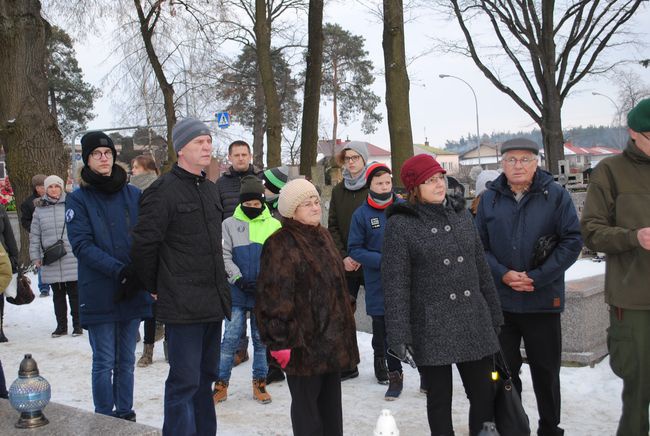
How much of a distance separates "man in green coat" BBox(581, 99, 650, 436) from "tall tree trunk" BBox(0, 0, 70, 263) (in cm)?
992

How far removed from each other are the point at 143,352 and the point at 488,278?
4394 millimetres

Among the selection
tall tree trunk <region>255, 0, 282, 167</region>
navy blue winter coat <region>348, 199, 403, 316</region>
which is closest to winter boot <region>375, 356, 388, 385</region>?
navy blue winter coat <region>348, 199, 403, 316</region>

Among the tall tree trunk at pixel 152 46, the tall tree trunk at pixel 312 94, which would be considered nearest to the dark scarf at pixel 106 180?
the tall tree trunk at pixel 312 94

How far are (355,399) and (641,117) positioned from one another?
10.3 feet

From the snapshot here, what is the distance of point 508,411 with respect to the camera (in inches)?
149

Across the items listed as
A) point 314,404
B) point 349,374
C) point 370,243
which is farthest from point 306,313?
point 349,374

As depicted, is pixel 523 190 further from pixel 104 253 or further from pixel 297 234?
pixel 104 253

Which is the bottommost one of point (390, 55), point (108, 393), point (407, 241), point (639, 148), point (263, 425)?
point (263, 425)

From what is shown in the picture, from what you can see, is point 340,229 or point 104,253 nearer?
point 104,253

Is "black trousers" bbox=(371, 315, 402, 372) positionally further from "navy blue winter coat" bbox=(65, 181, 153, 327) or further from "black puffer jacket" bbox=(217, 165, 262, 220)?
"navy blue winter coat" bbox=(65, 181, 153, 327)

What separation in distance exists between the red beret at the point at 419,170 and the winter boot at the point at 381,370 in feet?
8.15

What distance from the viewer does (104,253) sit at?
14.8 feet

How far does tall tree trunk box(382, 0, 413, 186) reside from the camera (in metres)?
10.7

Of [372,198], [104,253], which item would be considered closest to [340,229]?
[372,198]
